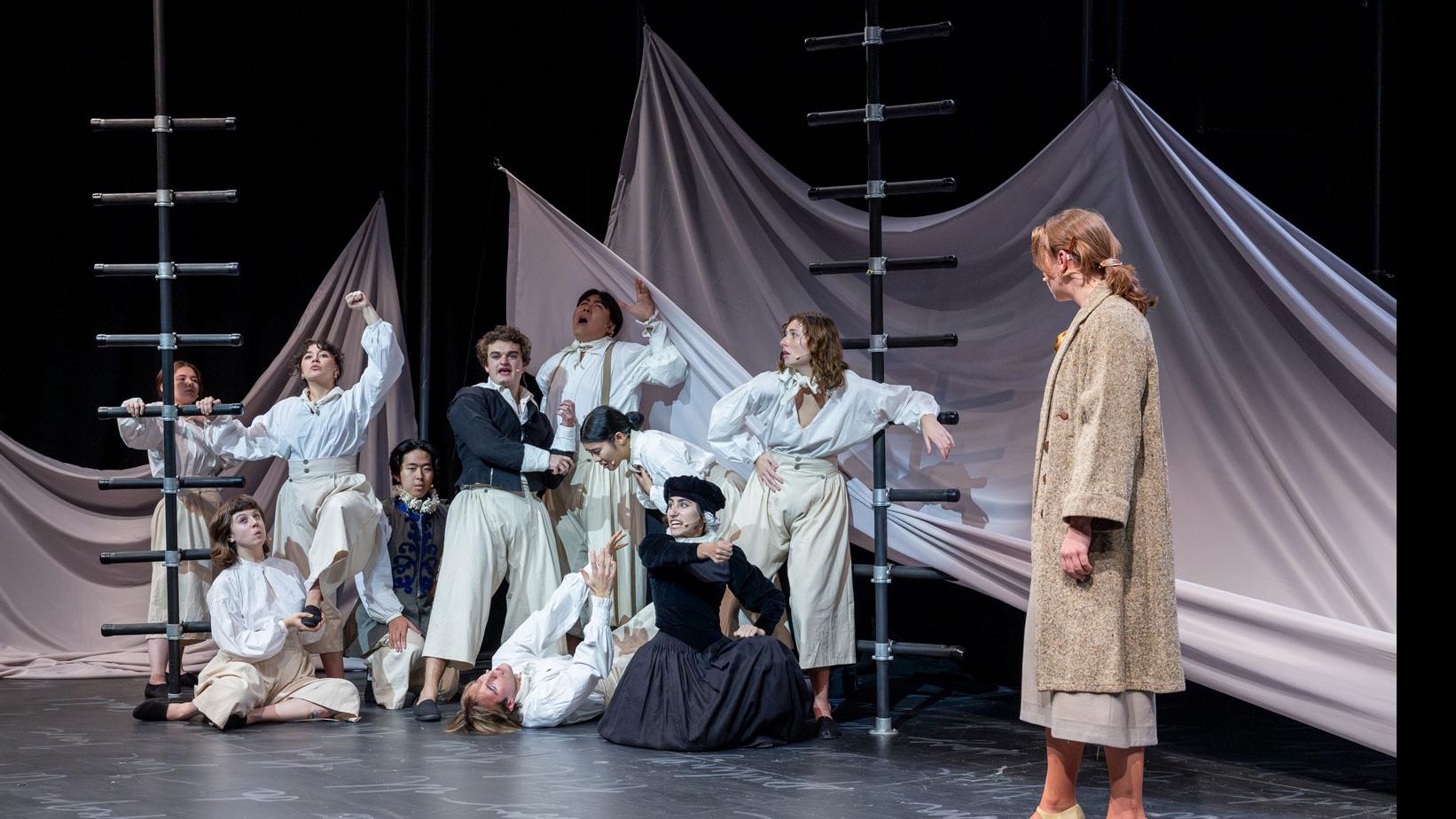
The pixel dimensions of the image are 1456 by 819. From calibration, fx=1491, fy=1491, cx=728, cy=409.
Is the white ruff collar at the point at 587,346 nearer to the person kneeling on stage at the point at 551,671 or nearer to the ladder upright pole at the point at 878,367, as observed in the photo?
the person kneeling on stage at the point at 551,671

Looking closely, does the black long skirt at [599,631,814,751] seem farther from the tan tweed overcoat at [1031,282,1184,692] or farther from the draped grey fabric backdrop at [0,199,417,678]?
the draped grey fabric backdrop at [0,199,417,678]

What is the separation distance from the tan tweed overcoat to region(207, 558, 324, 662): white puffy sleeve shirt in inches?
106

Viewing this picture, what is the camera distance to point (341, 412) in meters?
5.16

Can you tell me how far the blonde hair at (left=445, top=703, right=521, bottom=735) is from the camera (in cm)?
440

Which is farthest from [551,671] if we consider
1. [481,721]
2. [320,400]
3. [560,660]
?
[320,400]

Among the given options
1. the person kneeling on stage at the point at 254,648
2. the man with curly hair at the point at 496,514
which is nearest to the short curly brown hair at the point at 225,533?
the person kneeling on stage at the point at 254,648

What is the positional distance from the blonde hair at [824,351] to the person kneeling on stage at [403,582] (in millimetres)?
1500

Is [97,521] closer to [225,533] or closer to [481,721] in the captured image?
[225,533]

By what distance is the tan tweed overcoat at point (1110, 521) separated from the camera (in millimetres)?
2723

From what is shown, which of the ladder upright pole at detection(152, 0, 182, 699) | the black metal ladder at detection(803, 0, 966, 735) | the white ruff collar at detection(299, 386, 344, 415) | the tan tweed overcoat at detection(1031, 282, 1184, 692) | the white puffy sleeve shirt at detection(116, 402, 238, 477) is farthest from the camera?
the white puffy sleeve shirt at detection(116, 402, 238, 477)

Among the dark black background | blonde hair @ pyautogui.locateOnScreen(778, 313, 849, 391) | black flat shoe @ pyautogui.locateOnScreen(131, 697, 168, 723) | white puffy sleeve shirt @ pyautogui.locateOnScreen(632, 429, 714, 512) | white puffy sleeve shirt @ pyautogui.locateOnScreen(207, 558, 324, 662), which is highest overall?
the dark black background

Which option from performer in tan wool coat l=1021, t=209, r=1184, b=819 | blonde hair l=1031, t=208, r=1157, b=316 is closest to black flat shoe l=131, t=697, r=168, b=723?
performer in tan wool coat l=1021, t=209, r=1184, b=819

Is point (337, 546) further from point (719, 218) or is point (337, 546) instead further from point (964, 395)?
point (964, 395)

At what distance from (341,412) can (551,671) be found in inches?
50.5
